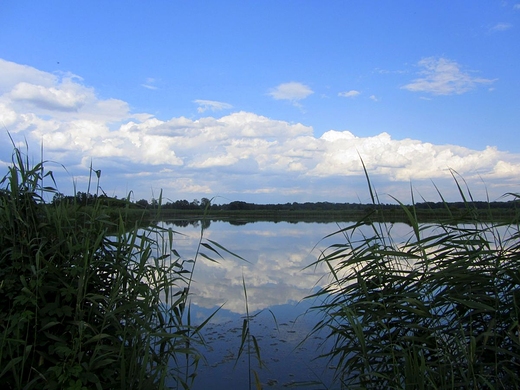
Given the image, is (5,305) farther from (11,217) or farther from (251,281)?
Result: (251,281)

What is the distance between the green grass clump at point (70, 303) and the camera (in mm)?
2730

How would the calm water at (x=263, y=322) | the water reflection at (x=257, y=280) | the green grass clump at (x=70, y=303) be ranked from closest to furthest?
the green grass clump at (x=70, y=303) → the calm water at (x=263, y=322) → the water reflection at (x=257, y=280)

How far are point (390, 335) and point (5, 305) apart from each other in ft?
9.15

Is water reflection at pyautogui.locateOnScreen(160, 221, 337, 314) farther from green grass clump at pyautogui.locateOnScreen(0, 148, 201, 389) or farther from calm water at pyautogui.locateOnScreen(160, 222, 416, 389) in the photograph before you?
green grass clump at pyautogui.locateOnScreen(0, 148, 201, 389)

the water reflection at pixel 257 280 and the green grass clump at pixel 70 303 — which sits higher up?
the green grass clump at pixel 70 303

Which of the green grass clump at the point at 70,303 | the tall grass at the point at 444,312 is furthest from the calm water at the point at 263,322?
the green grass clump at the point at 70,303

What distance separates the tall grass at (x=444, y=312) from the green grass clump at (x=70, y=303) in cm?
136

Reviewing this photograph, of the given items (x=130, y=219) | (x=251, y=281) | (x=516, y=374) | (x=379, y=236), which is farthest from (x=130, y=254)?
(x=251, y=281)

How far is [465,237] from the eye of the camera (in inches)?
132

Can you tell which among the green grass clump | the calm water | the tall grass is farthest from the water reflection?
the green grass clump

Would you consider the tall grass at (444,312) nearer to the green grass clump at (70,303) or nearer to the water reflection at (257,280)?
the green grass clump at (70,303)

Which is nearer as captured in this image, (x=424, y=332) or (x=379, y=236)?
(x=424, y=332)

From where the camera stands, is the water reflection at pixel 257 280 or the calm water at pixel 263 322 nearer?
the calm water at pixel 263 322

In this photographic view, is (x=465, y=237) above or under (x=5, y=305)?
above
